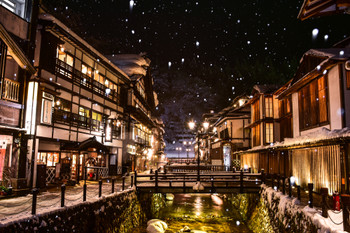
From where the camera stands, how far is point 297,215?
32.5 feet

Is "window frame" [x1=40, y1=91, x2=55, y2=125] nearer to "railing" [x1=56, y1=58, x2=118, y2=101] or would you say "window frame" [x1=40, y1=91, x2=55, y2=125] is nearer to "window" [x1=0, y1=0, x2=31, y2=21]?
"railing" [x1=56, y1=58, x2=118, y2=101]

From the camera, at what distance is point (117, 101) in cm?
3059

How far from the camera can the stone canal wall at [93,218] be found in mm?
8246

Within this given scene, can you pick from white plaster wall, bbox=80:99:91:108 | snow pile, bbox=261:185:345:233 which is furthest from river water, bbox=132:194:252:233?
white plaster wall, bbox=80:99:91:108

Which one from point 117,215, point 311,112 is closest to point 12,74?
point 117,215

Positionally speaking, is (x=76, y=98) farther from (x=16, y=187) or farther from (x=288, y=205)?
(x=288, y=205)

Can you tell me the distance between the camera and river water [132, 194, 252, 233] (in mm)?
17266

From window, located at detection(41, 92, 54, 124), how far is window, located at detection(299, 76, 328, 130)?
62.8 ft

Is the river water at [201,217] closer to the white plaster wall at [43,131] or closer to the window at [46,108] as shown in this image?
the white plaster wall at [43,131]

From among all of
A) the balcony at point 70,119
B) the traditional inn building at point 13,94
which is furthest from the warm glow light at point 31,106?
the balcony at point 70,119

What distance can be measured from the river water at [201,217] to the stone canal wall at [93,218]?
1442 millimetres

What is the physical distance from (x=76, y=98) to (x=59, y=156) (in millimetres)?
5424

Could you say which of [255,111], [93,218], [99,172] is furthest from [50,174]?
[255,111]

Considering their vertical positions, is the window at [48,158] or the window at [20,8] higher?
the window at [20,8]
